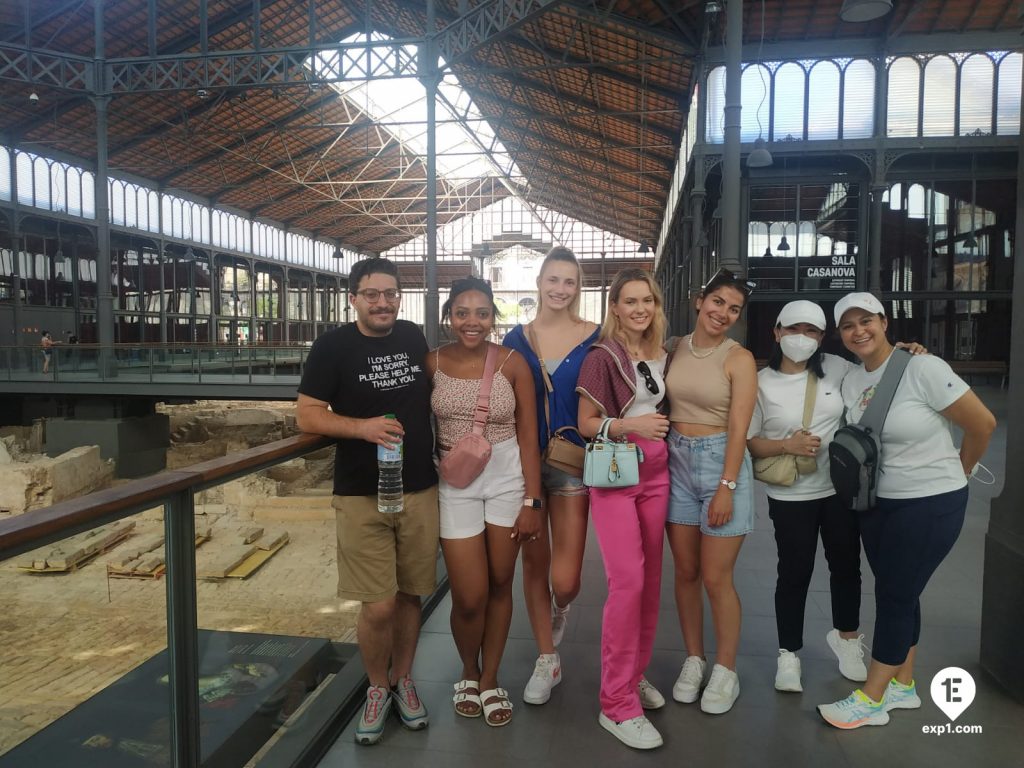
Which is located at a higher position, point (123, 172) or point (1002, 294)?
point (123, 172)

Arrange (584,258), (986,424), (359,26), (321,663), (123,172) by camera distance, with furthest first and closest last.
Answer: (584,258) → (123,172) → (359,26) → (321,663) → (986,424)

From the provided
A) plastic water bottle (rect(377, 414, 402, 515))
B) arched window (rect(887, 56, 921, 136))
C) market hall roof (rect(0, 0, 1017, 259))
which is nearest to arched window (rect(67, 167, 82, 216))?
market hall roof (rect(0, 0, 1017, 259))

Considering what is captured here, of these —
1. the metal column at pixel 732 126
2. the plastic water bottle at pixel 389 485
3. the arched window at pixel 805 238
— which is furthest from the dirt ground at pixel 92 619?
the arched window at pixel 805 238

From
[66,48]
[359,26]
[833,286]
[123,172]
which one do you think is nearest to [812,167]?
[833,286]

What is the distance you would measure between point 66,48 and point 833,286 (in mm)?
23740

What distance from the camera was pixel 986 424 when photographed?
2830 millimetres

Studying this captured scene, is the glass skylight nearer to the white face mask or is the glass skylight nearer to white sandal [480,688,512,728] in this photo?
the white face mask

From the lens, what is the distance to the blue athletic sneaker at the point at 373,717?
294 centimetres

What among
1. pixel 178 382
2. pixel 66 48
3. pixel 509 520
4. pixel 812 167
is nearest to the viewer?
pixel 509 520

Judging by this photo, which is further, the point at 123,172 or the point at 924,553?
the point at 123,172

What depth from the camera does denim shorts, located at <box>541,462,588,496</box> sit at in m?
3.16

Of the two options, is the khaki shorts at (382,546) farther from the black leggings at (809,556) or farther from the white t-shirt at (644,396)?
the black leggings at (809,556)

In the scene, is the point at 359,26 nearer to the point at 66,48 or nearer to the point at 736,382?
the point at 66,48

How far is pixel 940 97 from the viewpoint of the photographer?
1678cm
